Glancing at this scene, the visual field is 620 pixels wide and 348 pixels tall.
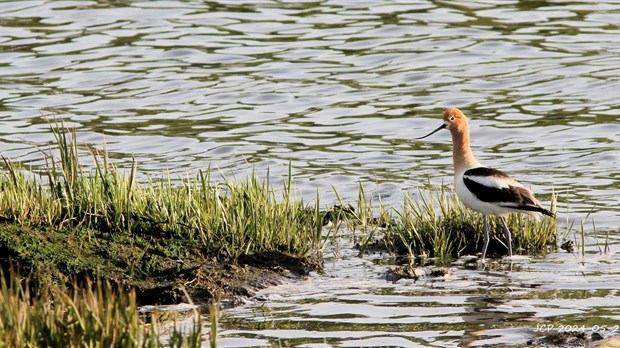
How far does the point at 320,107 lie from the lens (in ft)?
53.8

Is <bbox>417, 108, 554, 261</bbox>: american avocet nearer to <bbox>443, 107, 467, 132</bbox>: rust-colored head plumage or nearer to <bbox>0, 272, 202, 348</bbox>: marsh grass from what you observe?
<bbox>443, 107, 467, 132</bbox>: rust-colored head plumage

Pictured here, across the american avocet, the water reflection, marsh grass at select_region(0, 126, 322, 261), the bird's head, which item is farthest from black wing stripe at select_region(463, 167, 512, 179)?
the water reflection

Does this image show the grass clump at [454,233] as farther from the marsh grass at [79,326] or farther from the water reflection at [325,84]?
the marsh grass at [79,326]

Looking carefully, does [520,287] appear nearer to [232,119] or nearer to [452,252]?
[452,252]

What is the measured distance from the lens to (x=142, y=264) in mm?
8234

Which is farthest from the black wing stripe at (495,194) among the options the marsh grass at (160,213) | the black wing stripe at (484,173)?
the marsh grass at (160,213)

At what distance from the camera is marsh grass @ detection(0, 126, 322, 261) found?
865 cm

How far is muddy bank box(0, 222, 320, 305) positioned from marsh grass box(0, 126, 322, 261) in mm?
102

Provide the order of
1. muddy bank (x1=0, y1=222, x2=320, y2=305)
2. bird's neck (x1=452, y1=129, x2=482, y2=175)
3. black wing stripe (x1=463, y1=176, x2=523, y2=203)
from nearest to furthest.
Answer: muddy bank (x1=0, y1=222, x2=320, y2=305), black wing stripe (x1=463, y1=176, x2=523, y2=203), bird's neck (x1=452, y1=129, x2=482, y2=175)

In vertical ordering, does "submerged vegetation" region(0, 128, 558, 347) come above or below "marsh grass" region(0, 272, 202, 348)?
below

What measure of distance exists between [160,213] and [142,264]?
75 centimetres

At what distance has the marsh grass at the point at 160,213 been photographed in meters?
8.65

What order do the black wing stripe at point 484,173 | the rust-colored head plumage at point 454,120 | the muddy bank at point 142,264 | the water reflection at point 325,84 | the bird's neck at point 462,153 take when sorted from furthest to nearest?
the water reflection at point 325,84, the rust-colored head plumage at point 454,120, the bird's neck at point 462,153, the black wing stripe at point 484,173, the muddy bank at point 142,264

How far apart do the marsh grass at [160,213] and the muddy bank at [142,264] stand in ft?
0.33
